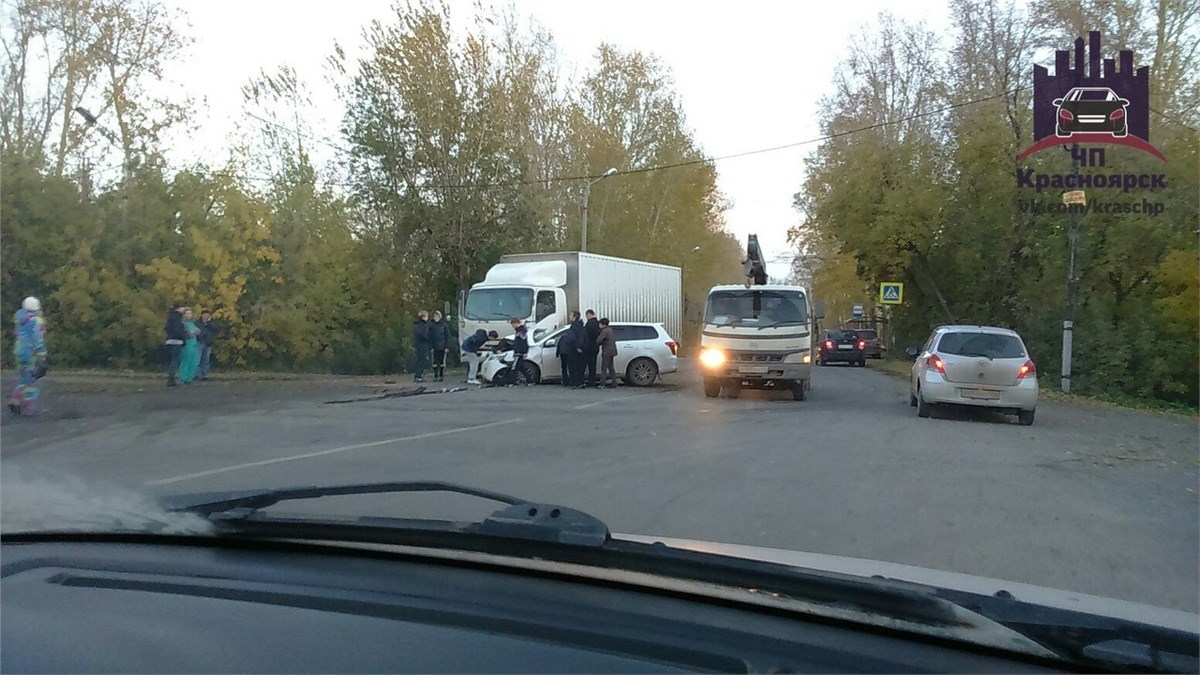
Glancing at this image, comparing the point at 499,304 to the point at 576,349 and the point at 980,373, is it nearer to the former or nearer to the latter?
the point at 576,349

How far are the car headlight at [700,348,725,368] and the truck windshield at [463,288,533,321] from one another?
6.84 metres

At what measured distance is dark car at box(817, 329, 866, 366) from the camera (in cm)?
3991

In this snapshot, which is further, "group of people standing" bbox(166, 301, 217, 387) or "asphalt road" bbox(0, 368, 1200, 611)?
"group of people standing" bbox(166, 301, 217, 387)

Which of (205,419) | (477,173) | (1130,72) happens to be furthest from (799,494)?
(477,173)

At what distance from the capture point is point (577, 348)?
20.8m

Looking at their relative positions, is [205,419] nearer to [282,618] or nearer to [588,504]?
[588,504]

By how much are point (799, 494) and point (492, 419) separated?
6.83 meters

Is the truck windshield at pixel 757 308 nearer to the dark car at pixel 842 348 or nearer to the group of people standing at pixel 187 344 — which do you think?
the group of people standing at pixel 187 344

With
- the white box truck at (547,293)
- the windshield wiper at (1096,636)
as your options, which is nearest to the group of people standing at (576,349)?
the white box truck at (547,293)

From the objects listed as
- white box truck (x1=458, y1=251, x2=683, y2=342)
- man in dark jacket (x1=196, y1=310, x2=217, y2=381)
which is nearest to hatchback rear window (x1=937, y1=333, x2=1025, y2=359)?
white box truck (x1=458, y1=251, x2=683, y2=342)

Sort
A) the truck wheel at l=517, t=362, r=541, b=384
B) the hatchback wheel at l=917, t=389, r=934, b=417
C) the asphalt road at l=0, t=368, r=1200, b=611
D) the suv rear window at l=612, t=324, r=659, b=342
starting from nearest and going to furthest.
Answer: the asphalt road at l=0, t=368, r=1200, b=611 < the hatchback wheel at l=917, t=389, r=934, b=417 < the truck wheel at l=517, t=362, r=541, b=384 < the suv rear window at l=612, t=324, r=659, b=342

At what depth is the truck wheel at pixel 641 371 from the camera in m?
21.8

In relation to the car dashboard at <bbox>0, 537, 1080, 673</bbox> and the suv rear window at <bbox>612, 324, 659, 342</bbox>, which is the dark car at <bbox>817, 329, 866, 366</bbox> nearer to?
the suv rear window at <bbox>612, 324, 659, 342</bbox>

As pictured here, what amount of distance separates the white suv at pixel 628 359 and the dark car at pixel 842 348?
64.5ft
